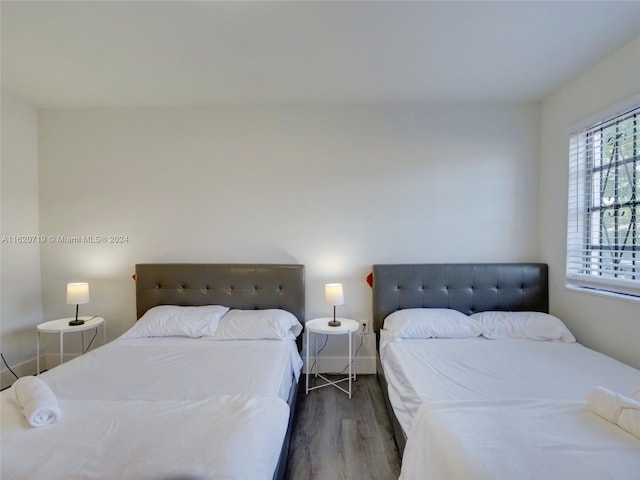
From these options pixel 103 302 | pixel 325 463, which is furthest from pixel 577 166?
pixel 103 302

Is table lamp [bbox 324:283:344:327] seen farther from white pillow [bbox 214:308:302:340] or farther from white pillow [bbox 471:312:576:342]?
white pillow [bbox 471:312:576:342]

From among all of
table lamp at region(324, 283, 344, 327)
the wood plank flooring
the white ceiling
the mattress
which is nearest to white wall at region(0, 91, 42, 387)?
the white ceiling

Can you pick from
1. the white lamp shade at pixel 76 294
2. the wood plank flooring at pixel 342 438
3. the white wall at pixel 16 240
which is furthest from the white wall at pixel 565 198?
the white wall at pixel 16 240

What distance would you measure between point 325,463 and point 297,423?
410mm

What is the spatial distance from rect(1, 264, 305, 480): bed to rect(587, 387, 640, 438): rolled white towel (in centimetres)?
137

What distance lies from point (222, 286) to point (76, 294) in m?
1.27

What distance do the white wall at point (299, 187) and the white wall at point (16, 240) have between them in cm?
12

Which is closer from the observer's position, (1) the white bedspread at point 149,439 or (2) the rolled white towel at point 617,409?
(1) the white bedspread at point 149,439

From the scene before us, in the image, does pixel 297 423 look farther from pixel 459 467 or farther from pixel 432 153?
pixel 432 153

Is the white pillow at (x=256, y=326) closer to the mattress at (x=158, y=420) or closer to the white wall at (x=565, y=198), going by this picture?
the mattress at (x=158, y=420)

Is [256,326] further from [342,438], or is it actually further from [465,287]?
[465,287]

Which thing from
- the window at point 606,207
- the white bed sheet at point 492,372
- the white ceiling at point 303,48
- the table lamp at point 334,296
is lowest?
the white bed sheet at point 492,372

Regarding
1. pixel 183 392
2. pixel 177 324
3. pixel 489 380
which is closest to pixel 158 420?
pixel 183 392

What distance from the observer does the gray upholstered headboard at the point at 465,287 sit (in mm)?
2561
